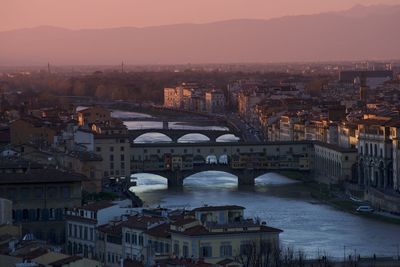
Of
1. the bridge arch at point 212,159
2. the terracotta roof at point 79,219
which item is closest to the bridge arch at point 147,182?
the bridge arch at point 212,159

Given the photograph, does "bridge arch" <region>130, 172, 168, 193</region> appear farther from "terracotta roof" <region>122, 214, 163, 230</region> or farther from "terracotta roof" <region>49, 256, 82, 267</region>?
"terracotta roof" <region>49, 256, 82, 267</region>

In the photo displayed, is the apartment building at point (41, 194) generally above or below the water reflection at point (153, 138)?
above

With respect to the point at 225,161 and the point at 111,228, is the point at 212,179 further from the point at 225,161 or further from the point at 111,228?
the point at 111,228

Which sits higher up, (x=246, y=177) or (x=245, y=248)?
(x=245, y=248)

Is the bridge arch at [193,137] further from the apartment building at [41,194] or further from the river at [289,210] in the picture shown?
the apartment building at [41,194]

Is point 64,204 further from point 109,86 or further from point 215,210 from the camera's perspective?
point 109,86

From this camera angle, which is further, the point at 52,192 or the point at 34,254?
the point at 52,192

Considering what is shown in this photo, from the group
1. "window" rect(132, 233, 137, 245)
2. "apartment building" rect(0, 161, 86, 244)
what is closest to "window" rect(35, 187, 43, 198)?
"apartment building" rect(0, 161, 86, 244)

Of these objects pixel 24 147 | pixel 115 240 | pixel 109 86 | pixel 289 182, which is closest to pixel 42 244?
pixel 115 240

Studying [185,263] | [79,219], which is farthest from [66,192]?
[185,263]

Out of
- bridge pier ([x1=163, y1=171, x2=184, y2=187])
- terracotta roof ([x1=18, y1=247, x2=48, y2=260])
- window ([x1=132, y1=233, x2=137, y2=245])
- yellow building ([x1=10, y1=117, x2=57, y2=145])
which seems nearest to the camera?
terracotta roof ([x1=18, y1=247, x2=48, y2=260])
